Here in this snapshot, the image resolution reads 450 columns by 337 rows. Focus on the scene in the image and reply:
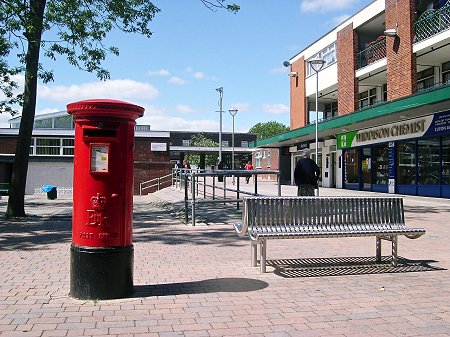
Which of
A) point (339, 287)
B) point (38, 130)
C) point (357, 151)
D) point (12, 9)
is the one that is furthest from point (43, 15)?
point (38, 130)

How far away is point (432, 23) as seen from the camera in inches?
827

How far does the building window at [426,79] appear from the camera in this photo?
24.3 meters

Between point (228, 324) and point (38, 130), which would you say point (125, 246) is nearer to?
point (228, 324)

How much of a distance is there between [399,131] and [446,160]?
3.46 meters

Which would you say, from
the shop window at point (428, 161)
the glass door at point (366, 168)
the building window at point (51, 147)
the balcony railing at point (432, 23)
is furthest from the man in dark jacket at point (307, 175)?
the building window at point (51, 147)

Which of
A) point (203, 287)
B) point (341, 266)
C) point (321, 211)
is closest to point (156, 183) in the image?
point (341, 266)

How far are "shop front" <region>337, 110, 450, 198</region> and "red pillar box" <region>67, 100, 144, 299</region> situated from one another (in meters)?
17.4

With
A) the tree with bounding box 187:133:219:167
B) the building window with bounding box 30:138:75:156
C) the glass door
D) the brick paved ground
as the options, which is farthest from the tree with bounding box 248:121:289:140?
the brick paved ground

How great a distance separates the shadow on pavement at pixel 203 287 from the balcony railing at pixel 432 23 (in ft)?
58.3

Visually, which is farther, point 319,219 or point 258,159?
point 258,159

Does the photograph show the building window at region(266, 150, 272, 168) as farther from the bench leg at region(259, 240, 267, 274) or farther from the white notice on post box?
the white notice on post box

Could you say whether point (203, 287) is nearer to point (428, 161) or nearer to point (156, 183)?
point (428, 161)

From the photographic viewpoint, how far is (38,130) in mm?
36562

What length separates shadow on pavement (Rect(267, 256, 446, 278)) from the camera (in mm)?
6230
